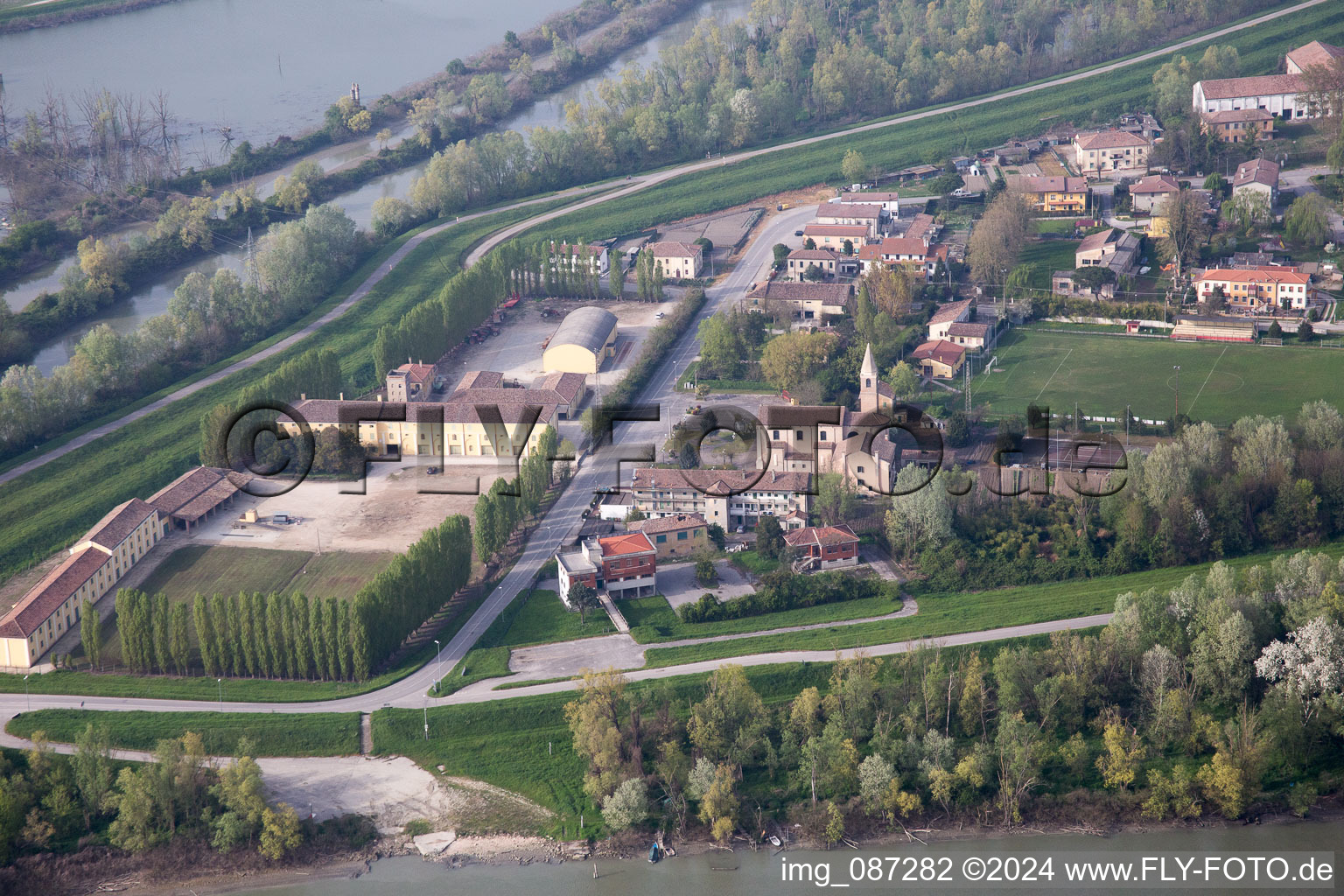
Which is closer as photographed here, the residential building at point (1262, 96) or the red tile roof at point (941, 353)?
the red tile roof at point (941, 353)

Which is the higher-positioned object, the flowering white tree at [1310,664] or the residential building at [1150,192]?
the residential building at [1150,192]

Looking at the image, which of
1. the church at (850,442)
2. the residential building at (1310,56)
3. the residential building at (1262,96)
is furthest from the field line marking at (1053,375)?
the residential building at (1310,56)

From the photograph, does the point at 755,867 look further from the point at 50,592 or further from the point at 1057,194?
the point at 1057,194

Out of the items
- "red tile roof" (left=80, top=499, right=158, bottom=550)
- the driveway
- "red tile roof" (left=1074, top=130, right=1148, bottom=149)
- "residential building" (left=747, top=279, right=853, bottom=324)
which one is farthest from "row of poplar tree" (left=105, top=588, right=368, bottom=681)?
"red tile roof" (left=1074, top=130, right=1148, bottom=149)

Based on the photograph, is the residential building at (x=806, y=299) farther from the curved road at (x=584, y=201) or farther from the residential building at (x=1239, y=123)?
the residential building at (x=1239, y=123)

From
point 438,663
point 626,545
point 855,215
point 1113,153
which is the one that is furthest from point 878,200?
point 438,663

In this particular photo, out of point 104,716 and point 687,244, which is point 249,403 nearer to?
point 104,716

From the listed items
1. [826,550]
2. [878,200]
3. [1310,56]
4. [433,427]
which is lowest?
[826,550]

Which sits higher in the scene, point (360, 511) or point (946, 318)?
point (946, 318)

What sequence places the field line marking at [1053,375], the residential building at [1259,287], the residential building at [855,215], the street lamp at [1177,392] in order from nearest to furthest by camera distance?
the street lamp at [1177,392], the field line marking at [1053,375], the residential building at [1259,287], the residential building at [855,215]
